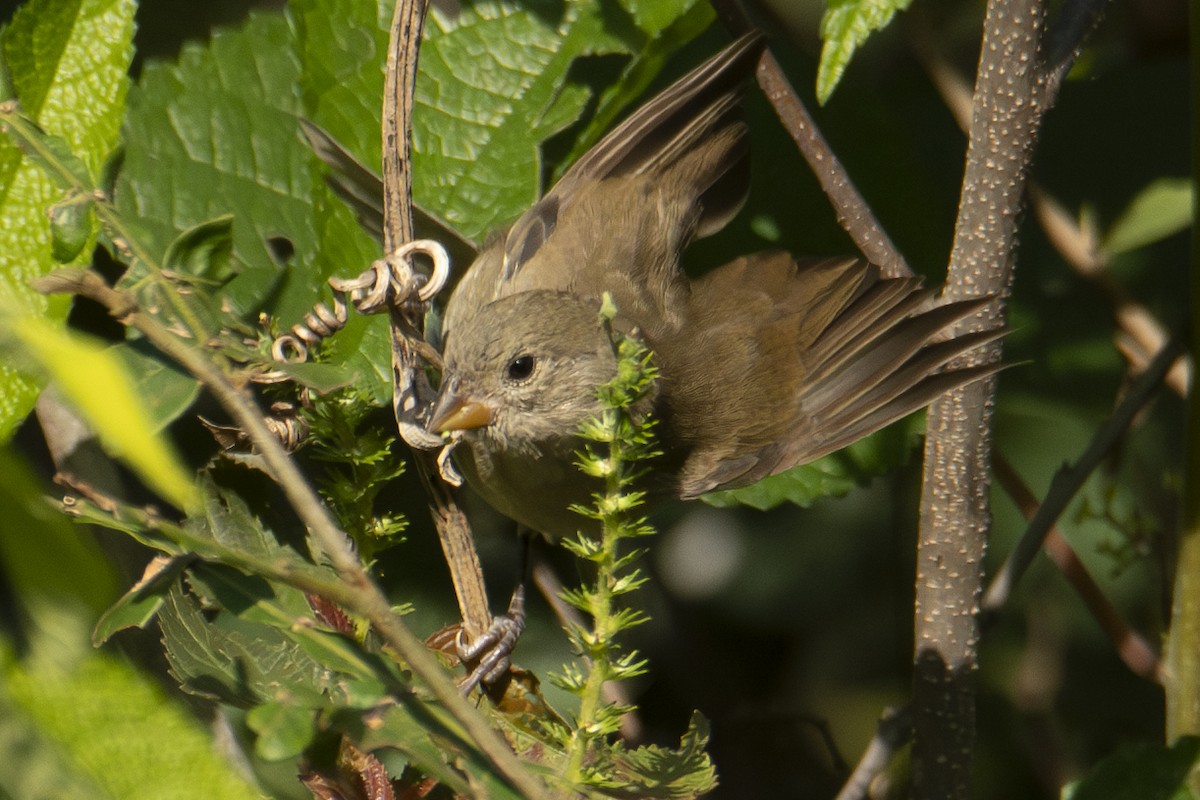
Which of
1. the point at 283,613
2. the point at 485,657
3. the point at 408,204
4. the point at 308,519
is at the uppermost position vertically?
the point at 408,204

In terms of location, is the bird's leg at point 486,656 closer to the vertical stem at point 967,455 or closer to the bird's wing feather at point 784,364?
the vertical stem at point 967,455

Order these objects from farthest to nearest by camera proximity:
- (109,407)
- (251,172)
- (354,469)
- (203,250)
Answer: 1. (251,172)
2. (354,469)
3. (203,250)
4. (109,407)

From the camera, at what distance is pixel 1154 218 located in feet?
8.57

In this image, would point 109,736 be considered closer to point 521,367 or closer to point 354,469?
point 354,469

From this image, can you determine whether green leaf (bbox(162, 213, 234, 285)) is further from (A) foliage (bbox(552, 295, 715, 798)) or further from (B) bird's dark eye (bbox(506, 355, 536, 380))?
(B) bird's dark eye (bbox(506, 355, 536, 380))

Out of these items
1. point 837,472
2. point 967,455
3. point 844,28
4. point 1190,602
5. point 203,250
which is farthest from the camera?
point 837,472

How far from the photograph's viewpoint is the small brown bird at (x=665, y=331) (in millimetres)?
2299

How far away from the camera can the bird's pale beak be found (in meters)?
2.19

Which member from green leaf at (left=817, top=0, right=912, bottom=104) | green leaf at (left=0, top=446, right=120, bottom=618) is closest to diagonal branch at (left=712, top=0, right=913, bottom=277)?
green leaf at (left=817, top=0, right=912, bottom=104)

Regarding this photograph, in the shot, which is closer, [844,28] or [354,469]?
[354,469]

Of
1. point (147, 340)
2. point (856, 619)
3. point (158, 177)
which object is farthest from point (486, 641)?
point (856, 619)

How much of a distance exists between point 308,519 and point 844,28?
94cm

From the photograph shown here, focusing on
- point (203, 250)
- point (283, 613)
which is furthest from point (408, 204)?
point (283, 613)

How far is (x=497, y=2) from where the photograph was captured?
2.10m
